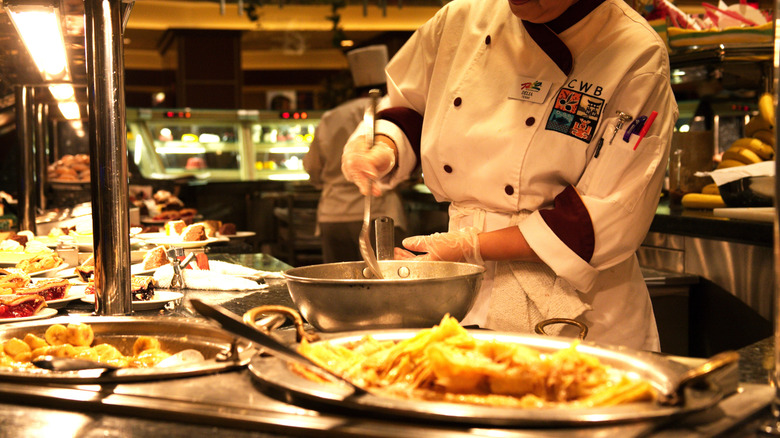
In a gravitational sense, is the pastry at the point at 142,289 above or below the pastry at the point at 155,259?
below

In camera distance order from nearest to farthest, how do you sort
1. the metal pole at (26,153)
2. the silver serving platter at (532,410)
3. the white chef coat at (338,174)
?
the silver serving platter at (532,410)
the metal pole at (26,153)
the white chef coat at (338,174)

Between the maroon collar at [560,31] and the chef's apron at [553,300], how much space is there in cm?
39

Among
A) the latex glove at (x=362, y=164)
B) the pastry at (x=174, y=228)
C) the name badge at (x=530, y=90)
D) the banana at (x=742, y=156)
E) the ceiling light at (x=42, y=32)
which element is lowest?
the pastry at (x=174, y=228)

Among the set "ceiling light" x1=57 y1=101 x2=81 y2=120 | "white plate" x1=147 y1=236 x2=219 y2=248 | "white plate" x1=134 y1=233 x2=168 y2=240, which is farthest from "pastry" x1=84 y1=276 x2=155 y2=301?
"ceiling light" x1=57 y1=101 x2=81 y2=120

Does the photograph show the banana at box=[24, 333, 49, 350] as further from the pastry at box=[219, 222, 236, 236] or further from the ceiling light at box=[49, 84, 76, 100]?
the pastry at box=[219, 222, 236, 236]

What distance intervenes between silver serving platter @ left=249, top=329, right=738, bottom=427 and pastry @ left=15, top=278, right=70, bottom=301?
3.32ft

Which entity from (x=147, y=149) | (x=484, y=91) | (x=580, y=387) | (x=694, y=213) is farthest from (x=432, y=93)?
(x=147, y=149)

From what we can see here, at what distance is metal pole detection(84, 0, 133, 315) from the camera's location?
143cm

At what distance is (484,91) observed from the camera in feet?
6.66

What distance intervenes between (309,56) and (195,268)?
1373cm

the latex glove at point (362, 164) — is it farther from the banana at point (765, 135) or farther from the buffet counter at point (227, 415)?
the banana at point (765, 135)

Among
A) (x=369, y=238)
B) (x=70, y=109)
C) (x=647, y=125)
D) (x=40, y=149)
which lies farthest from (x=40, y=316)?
(x=70, y=109)

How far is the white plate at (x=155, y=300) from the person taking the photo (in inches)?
69.5

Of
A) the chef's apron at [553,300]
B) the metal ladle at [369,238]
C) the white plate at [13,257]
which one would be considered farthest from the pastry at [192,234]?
the metal ladle at [369,238]
